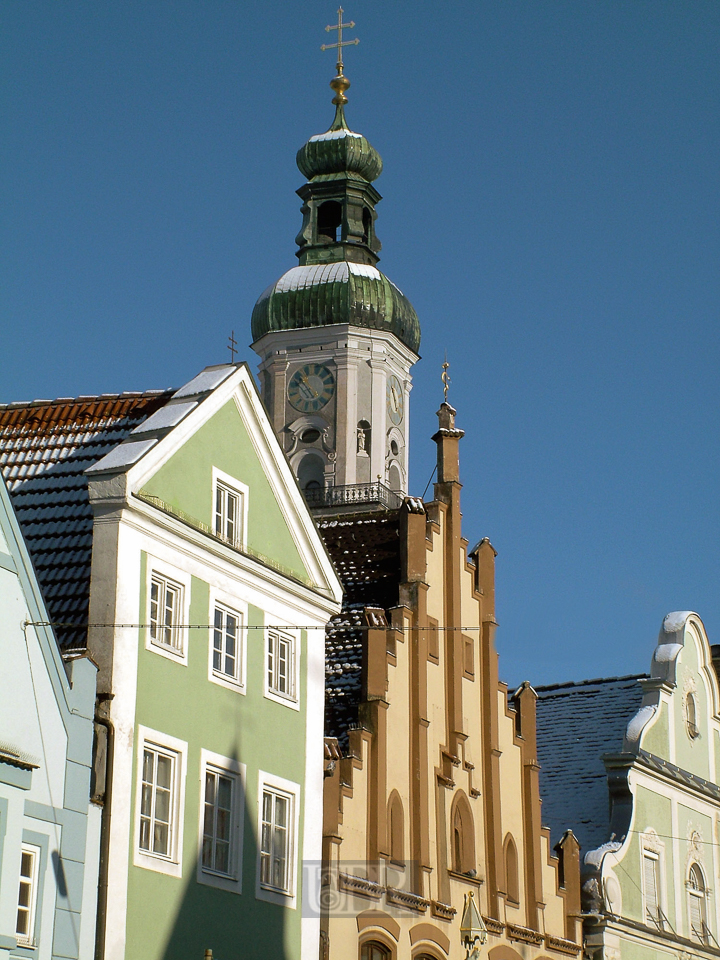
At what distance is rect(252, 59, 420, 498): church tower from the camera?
71.9 meters

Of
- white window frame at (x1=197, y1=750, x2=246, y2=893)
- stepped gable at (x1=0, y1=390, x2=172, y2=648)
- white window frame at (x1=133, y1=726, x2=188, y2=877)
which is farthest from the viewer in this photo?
white window frame at (x1=197, y1=750, x2=246, y2=893)

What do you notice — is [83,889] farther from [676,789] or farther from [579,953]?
[676,789]

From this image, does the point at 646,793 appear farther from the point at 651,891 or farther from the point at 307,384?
the point at 307,384

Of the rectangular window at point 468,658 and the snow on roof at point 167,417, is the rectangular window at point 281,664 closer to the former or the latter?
the snow on roof at point 167,417

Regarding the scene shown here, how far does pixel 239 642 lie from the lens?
27234mm

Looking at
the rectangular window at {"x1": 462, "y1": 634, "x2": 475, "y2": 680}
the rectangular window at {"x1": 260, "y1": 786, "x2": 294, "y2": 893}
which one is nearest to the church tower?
the rectangular window at {"x1": 462, "y1": 634, "x2": 475, "y2": 680}

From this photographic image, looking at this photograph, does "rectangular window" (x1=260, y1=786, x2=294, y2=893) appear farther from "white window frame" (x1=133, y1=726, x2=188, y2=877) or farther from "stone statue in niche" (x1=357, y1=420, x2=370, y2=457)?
"stone statue in niche" (x1=357, y1=420, x2=370, y2=457)

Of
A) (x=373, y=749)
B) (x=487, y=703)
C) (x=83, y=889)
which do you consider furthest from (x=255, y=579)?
(x=487, y=703)

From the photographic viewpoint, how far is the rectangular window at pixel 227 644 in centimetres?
2663

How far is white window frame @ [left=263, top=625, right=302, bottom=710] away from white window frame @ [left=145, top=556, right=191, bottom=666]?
2409 mm

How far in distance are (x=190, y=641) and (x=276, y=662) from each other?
2.76m

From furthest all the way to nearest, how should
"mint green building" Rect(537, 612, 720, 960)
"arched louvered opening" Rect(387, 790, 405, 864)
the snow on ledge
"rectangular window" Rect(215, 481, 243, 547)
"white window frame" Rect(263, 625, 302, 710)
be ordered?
the snow on ledge < "mint green building" Rect(537, 612, 720, 960) < "arched louvered opening" Rect(387, 790, 405, 864) < "white window frame" Rect(263, 625, 302, 710) < "rectangular window" Rect(215, 481, 243, 547)

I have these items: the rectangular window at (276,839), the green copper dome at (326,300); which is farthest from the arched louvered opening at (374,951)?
the green copper dome at (326,300)

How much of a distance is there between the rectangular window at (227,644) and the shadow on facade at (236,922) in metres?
1.81
